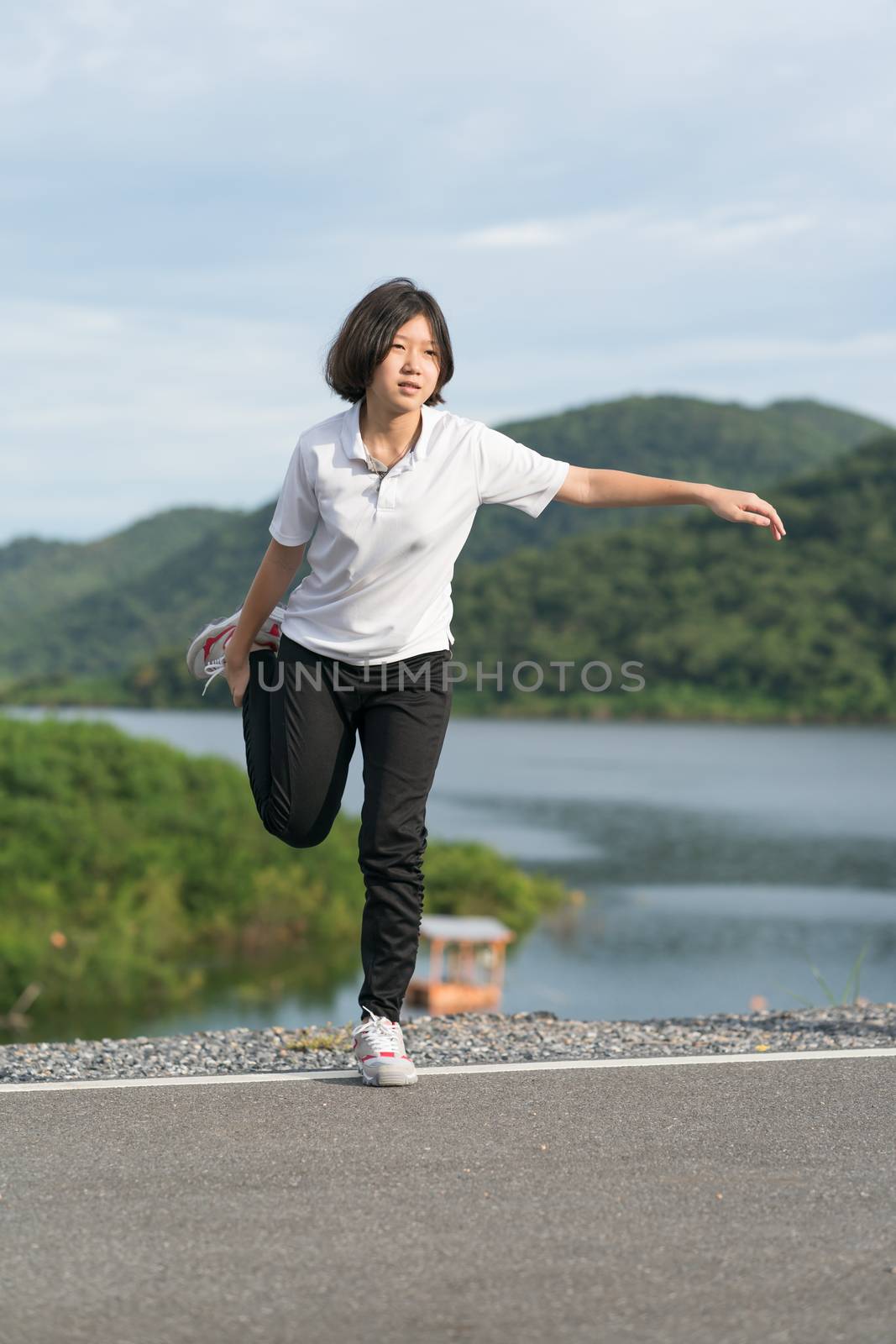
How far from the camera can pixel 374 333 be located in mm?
4188

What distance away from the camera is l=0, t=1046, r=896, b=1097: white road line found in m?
4.15

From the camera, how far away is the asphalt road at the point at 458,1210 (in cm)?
246

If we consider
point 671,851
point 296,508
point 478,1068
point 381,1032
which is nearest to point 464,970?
point 671,851

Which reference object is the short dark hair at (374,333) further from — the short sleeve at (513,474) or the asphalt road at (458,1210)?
the asphalt road at (458,1210)

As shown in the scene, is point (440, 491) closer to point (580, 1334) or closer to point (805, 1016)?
point (580, 1334)

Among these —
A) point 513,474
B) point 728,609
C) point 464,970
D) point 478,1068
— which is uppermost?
point 513,474

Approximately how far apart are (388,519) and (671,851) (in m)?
79.3

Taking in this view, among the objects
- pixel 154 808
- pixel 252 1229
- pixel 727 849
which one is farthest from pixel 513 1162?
pixel 727 849

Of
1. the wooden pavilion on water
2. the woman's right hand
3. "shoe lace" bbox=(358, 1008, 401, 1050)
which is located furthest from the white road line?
the wooden pavilion on water

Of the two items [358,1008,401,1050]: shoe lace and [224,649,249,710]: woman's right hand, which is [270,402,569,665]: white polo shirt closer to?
[224,649,249,710]: woman's right hand

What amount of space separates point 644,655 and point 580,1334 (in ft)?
440

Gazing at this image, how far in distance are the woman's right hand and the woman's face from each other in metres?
0.90

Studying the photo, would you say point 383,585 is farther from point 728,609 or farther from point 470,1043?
point 728,609

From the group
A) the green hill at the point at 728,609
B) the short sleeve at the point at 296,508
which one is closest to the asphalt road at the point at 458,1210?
the short sleeve at the point at 296,508
